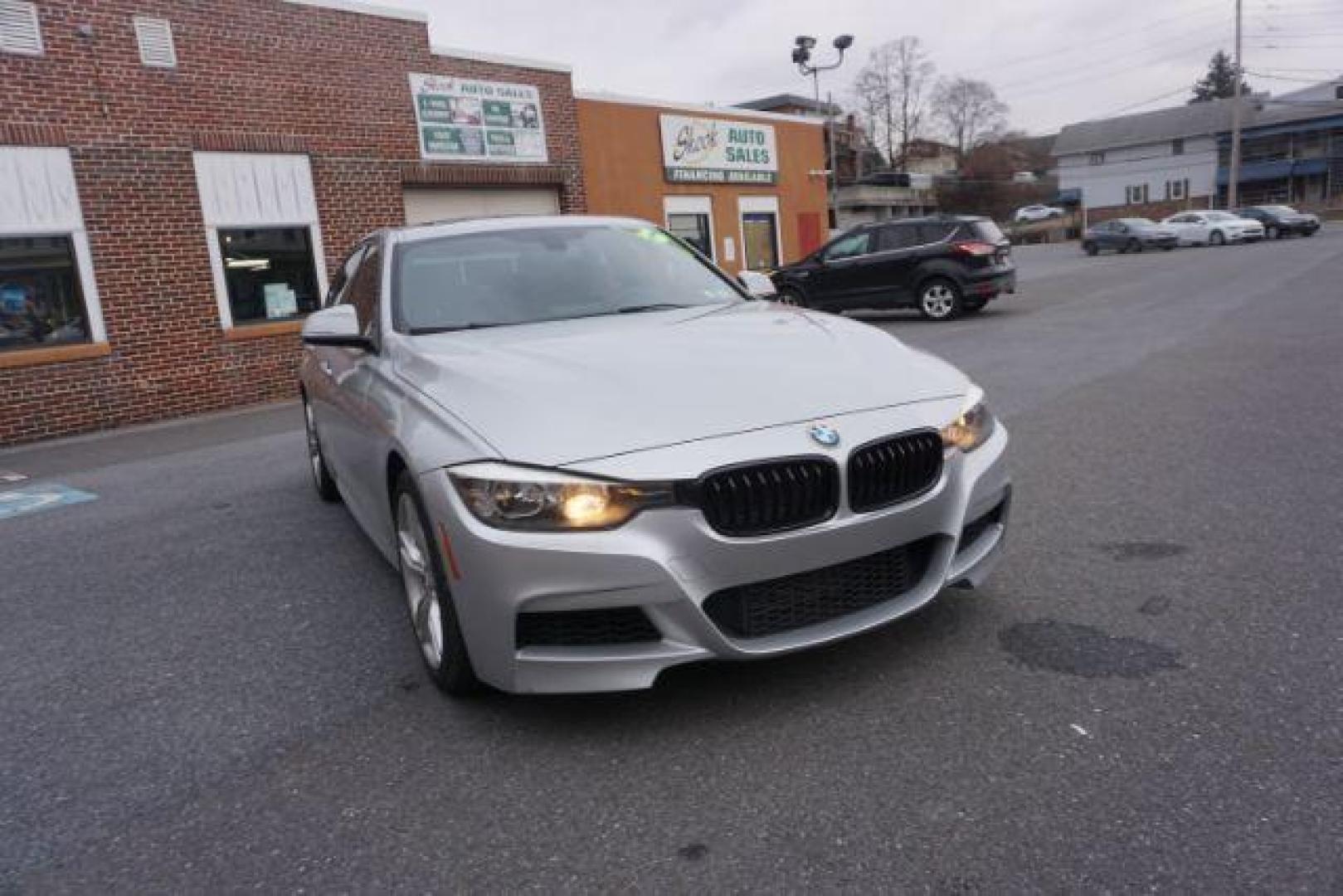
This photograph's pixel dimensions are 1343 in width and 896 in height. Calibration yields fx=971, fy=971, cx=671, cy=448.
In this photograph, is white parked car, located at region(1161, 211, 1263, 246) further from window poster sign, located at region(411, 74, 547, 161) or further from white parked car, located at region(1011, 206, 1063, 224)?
white parked car, located at region(1011, 206, 1063, 224)

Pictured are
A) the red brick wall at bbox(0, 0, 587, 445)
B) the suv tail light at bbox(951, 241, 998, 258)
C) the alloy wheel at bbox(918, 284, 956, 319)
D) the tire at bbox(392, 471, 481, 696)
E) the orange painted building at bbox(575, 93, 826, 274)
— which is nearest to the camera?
the tire at bbox(392, 471, 481, 696)

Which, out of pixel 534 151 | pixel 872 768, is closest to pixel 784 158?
pixel 534 151

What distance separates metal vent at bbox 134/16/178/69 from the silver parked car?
1016 centimetres

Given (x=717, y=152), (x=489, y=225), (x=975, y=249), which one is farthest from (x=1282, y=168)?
(x=489, y=225)

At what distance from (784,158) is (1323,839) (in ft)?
69.9

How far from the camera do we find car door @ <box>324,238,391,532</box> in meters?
3.58

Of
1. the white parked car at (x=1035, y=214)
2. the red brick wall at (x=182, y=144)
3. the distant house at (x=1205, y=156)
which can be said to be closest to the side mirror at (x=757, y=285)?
the red brick wall at (x=182, y=144)

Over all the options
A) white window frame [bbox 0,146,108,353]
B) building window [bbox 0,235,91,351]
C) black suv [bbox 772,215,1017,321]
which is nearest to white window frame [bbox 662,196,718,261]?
black suv [bbox 772,215,1017,321]

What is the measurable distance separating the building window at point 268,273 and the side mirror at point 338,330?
936cm

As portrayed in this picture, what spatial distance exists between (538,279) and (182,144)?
966 centimetres

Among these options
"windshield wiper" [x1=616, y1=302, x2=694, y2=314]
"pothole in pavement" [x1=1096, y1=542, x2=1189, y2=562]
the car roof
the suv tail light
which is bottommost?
"pothole in pavement" [x1=1096, y1=542, x2=1189, y2=562]

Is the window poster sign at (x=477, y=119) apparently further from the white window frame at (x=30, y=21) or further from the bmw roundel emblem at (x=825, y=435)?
the bmw roundel emblem at (x=825, y=435)

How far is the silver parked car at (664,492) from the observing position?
2543 mm

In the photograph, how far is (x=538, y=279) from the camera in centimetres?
419
